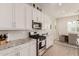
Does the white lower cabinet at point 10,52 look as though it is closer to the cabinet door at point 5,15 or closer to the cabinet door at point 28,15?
the cabinet door at point 5,15

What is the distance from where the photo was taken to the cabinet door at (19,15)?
2438mm

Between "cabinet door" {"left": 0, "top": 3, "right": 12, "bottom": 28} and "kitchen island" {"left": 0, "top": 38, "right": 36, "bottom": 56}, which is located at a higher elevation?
"cabinet door" {"left": 0, "top": 3, "right": 12, "bottom": 28}

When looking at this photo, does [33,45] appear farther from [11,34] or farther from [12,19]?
[12,19]

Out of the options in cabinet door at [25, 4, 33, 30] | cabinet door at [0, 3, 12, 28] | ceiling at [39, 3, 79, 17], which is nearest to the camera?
cabinet door at [0, 3, 12, 28]

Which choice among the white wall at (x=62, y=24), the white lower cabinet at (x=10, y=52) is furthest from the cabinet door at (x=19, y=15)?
the white wall at (x=62, y=24)

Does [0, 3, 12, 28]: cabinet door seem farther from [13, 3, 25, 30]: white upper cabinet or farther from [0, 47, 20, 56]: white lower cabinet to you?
[0, 47, 20, 56]: white lower cabinet

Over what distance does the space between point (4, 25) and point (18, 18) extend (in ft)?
1.86

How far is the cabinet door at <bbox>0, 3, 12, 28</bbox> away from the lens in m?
1.99

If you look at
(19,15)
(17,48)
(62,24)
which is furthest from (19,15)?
(62,24)

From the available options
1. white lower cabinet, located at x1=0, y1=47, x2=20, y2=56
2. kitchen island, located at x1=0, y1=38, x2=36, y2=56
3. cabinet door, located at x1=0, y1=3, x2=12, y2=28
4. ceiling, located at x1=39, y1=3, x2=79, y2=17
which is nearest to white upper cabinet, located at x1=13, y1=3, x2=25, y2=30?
cabinet door, located at x1=0, y1=3, x2=12, y2=28

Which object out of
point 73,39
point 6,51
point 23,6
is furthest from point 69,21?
point 6,51

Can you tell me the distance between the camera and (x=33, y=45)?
2939 millimetres

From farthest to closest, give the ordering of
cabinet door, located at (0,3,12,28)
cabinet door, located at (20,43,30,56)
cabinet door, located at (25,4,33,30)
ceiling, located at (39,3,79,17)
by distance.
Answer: ceiling, located at (39,3,79,17), cabinet door, located at (25,4,33,30), cabinet door, located at (20,43,30,56), cabinet door, located at (0,3,12,28)

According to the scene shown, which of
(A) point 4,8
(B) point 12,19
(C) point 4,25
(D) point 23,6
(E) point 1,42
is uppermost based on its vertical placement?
(D) point 23,6
